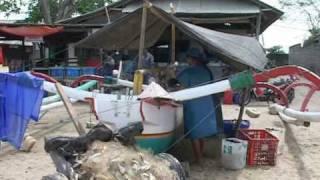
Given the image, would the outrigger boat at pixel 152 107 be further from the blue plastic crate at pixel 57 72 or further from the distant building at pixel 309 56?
the distant building at pixel 309 56

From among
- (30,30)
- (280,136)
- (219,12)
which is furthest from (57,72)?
(280,136)

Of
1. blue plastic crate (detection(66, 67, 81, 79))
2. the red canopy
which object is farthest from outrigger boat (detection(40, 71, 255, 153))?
the red canopy

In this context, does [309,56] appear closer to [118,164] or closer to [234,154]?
[234,154]

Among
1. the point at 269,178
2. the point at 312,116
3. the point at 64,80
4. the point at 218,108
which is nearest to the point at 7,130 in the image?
the point at 218,108

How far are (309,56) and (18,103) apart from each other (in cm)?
3338

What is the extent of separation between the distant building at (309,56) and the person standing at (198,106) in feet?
93.7

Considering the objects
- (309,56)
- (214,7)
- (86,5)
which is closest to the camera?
(214,7)

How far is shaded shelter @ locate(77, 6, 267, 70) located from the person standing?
37cm

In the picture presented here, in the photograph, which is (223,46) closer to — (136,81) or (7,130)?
(136,81)

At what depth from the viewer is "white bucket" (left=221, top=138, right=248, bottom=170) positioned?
299 inches

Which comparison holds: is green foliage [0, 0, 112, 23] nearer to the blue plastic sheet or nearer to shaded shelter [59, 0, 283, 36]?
shaded shelter [59, 0, 283, 36]

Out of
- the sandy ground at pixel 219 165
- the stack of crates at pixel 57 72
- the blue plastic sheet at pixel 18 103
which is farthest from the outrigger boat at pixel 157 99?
the stack of crates at pixel 57 72

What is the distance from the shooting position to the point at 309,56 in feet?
127

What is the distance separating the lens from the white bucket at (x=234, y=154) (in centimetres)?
761
